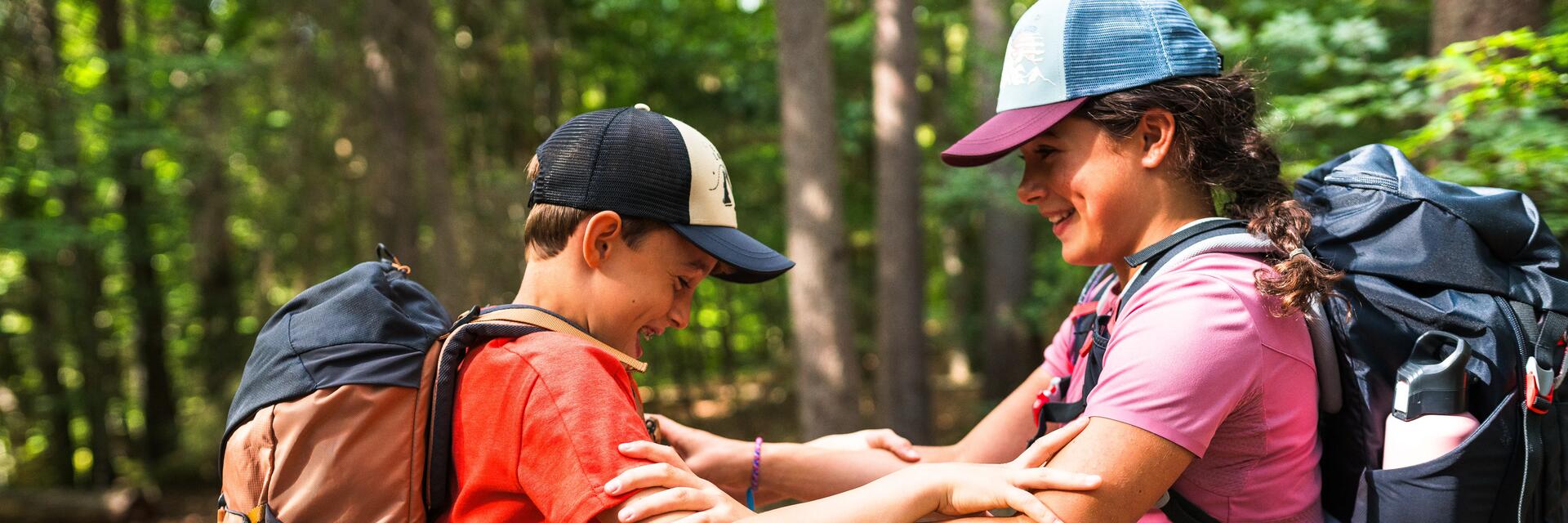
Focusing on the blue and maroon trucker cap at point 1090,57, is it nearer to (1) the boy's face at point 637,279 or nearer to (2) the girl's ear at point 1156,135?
(2) the girl's ear at point 1156,135

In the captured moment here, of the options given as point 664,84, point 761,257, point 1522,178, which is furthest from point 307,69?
point 1522,178

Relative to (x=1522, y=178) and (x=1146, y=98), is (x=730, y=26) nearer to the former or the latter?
(x=1522, y=178)

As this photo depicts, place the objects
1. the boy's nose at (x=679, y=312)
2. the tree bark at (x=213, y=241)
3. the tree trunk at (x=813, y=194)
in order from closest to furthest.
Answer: the boy's nose at (x=679, y=312), the tree trunk at (x=813, y=194), the tree bark at (x=213, y=241)

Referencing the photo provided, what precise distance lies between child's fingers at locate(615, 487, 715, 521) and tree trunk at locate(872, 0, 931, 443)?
353 inches

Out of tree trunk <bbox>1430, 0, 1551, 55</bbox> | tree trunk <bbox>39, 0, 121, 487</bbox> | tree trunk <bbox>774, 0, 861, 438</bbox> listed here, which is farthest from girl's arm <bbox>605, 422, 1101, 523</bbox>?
tree trunk <bbox>39, 0, 121, 487</bbox>

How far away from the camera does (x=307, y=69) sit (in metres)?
9.83

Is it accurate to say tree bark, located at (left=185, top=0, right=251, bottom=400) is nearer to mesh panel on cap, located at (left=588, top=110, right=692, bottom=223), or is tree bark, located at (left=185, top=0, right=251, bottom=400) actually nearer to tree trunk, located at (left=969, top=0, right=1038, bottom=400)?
tree trunk, located at (left=969, top=0, right=1038, bottom=400)

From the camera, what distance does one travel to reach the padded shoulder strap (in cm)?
188

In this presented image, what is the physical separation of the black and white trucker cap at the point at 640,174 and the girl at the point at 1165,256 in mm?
553

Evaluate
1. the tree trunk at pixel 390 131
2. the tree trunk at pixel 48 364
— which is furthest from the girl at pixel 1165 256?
the tree trunk at pixel 48 364

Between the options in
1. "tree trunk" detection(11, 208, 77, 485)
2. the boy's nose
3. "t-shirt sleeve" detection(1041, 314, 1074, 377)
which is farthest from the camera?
"tree trunk" detection(11, 208, 77, 485)

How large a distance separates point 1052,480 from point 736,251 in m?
0.78

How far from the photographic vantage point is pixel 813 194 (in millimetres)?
8492

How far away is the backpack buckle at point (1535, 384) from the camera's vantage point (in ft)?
5.91
